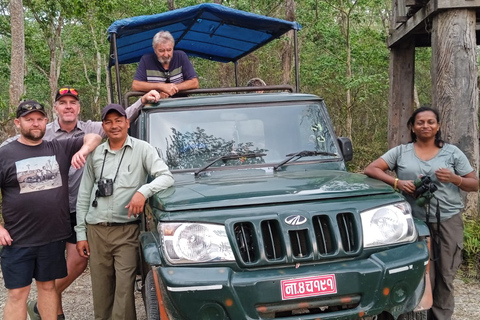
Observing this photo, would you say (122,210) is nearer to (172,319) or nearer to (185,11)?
(172,319)

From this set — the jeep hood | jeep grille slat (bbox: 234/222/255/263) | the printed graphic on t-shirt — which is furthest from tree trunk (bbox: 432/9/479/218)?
the printed graphic on t-shirt

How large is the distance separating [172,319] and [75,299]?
3.15 metres

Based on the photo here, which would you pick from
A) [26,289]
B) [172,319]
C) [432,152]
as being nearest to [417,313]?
[432,152]

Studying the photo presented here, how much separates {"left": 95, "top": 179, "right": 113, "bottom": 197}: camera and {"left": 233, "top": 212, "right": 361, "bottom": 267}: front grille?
1.15 m

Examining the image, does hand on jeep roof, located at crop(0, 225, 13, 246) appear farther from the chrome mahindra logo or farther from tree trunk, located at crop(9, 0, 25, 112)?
tree trunk, located at crop(9, 0, 25, 112)

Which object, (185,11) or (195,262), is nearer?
(195,262)

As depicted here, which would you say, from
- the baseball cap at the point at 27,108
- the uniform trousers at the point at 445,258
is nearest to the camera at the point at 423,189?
the uniform trousers at the point at 445,258

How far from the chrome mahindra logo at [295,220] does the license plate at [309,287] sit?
0.30 m

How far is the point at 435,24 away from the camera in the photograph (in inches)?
232

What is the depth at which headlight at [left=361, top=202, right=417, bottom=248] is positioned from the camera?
114 inches

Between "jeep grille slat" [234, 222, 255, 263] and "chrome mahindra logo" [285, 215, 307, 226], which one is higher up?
"chrome mahindra logo" [285, 215, 307, 226]

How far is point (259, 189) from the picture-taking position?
307 centimetres

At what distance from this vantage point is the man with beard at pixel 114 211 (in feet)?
11.7

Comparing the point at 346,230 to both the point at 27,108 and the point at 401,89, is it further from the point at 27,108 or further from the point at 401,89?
the point at 401,89
